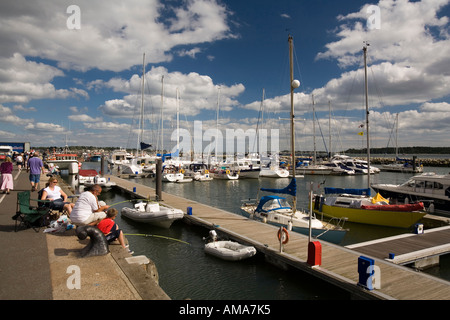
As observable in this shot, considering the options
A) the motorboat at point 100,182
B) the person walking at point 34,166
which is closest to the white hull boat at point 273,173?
the motorboat at point 100,182

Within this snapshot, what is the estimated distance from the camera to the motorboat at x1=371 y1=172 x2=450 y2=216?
875 inches

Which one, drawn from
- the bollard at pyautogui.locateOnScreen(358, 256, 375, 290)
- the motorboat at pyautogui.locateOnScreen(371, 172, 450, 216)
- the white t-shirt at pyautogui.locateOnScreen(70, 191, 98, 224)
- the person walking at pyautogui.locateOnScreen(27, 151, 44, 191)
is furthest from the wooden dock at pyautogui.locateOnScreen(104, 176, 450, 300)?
the motorboat at pyautogui.locateOnScreen(371, 172, 450, 216)

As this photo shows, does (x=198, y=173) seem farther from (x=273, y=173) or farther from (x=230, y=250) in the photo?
(x=230, y=250)

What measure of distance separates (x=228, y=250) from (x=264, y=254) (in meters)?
1.52

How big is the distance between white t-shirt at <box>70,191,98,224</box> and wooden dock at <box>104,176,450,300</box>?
6693 mm

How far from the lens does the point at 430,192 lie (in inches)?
918

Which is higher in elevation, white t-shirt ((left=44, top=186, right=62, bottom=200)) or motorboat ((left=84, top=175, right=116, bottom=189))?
white t-shirt ((left=44, top=186, right=62, bottom=200))

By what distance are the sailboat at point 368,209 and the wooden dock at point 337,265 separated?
24.1 feet

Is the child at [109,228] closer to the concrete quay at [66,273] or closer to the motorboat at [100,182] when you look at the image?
the concrete quay at [66,273]

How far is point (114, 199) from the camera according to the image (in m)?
30.2

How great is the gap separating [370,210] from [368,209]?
13 centimetres

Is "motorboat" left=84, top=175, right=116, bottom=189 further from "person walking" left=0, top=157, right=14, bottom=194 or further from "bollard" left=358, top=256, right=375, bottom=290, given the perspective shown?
"bollard" left=358, top=256, right=375, bottom=290

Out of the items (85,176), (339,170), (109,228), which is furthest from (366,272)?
(339,170)
